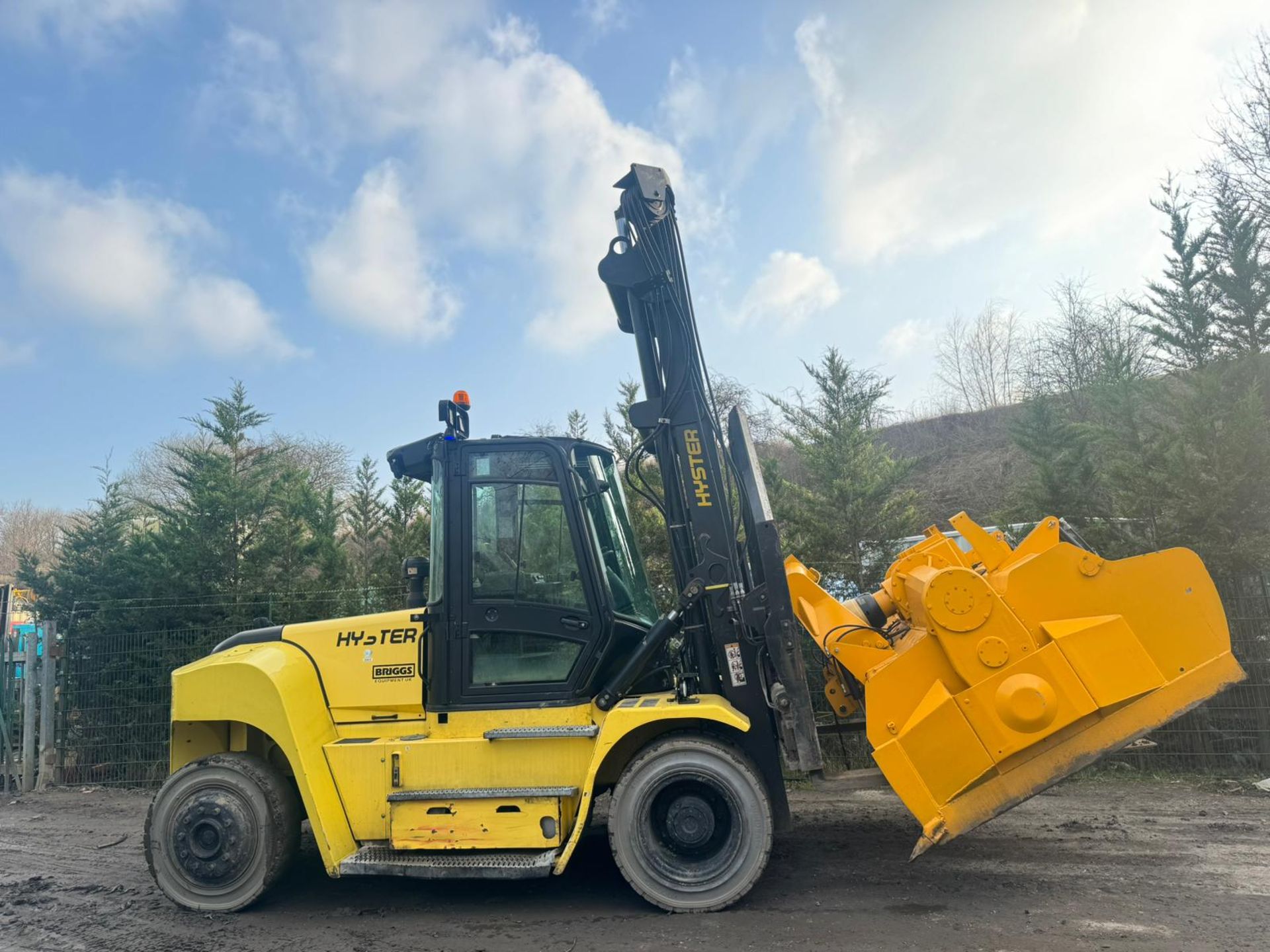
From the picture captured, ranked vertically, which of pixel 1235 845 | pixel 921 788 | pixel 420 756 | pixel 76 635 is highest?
pixel 76 635

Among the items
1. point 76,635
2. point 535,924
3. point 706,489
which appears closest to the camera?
point 535,924

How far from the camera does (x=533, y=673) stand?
480 cm

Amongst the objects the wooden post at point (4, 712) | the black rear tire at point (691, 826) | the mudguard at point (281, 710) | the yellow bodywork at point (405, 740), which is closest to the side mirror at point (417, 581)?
the yellow bodywork at point (405, 740)

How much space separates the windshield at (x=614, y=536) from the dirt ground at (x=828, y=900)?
175 centimetres

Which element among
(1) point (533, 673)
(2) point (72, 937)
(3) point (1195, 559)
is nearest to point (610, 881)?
(1) point (533, 673)

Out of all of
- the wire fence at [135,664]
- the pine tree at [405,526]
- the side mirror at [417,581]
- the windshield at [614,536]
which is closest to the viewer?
the windshield at [614,536]

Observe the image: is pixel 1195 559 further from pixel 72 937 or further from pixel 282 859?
pixel 72 937

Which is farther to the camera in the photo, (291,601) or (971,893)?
(291,601)

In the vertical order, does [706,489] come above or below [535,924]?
above

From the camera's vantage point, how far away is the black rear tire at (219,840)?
4781 millimetres

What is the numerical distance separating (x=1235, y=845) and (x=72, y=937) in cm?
711

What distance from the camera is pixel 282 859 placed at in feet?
15.9

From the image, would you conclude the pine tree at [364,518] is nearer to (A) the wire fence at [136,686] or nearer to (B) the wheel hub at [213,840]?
(A) the wire fence at [136,686]

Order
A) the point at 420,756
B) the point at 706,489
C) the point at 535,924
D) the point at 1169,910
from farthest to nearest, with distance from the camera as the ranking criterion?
the point at 706,489
the point at 420,756
the point at 535,924
the point at 1169,910
